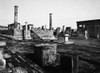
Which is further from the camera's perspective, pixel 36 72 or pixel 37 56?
pixel 37 56

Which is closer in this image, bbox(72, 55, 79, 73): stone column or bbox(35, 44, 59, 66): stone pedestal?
bbox(72, 55, 79, 73): stone column

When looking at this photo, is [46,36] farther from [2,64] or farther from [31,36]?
[2,64]

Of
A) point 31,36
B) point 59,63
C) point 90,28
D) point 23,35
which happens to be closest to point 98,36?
point 90,28

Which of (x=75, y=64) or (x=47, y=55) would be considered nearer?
(x=75, y=64)

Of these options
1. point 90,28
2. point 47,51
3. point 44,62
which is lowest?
point 44,62

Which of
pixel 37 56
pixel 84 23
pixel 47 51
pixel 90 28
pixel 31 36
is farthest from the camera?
pixel 84 23

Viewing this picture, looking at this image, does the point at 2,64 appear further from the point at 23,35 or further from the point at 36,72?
the point at 23,35

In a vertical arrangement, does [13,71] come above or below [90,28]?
below

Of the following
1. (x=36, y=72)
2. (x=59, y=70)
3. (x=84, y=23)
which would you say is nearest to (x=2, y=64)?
(x=36, y=72)

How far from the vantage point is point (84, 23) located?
2561 cm

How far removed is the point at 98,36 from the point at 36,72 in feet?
69.3

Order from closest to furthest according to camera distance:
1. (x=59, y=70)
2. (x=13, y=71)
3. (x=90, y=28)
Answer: (x=13, y=71) → (x=59, y=70) → (x=90, y=28)

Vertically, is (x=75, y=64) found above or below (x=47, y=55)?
below

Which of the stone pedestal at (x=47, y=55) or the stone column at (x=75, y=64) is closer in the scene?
the stone column at (x=75, y=64)
